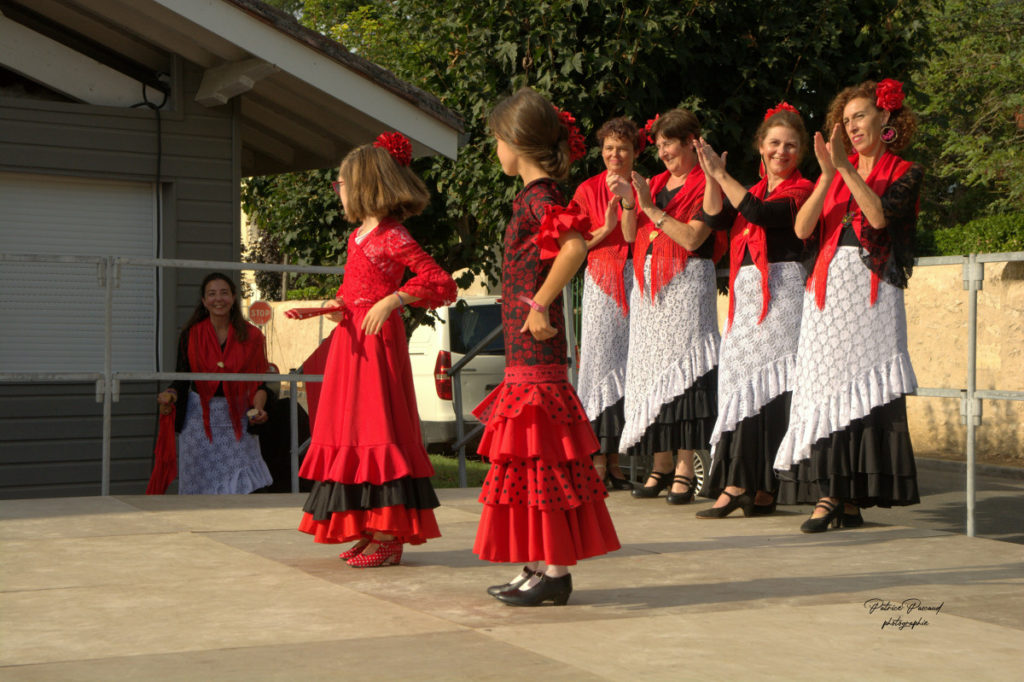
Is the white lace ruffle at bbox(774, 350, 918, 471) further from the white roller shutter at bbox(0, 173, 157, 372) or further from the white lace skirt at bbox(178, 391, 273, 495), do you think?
the white roller shutter at bbox(0, 173, 157, 372)

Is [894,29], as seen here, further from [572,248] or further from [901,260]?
[572,248]

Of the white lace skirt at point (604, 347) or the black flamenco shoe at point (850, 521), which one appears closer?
the black flamenco shoe at point (850, 521)

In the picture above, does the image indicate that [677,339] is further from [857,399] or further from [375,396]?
[375,396]

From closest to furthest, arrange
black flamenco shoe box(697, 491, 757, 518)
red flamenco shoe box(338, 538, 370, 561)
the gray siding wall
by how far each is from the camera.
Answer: red flamenco shoe box(338, 538, 370, 561) → black flamenco shoe box(697, 491, 757, 518) → the gray siding wall

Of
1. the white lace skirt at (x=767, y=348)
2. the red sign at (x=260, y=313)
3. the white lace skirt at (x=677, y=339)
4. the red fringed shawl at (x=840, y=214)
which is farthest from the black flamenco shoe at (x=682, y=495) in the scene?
the red sign at (x=260, y=313)

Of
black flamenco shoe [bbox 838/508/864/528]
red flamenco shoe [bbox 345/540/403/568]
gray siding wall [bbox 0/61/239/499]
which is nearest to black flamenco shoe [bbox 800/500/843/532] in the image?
black flamenco shoe [bbox 838/508/864/528]

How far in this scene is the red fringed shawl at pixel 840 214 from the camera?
5961 mm

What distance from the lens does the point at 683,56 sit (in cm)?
1070

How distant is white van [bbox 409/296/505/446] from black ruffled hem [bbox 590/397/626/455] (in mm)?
6245

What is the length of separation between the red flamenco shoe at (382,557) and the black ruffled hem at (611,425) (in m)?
2.39

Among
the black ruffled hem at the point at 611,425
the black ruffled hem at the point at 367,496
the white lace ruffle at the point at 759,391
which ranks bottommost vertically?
the black ruffled hem at the point at 367,496

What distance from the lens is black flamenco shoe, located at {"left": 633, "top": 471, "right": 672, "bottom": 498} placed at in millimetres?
7465

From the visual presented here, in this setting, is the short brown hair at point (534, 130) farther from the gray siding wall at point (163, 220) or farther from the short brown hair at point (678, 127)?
the gray siding wall at point (163, 220)

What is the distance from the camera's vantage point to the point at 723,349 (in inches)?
263
